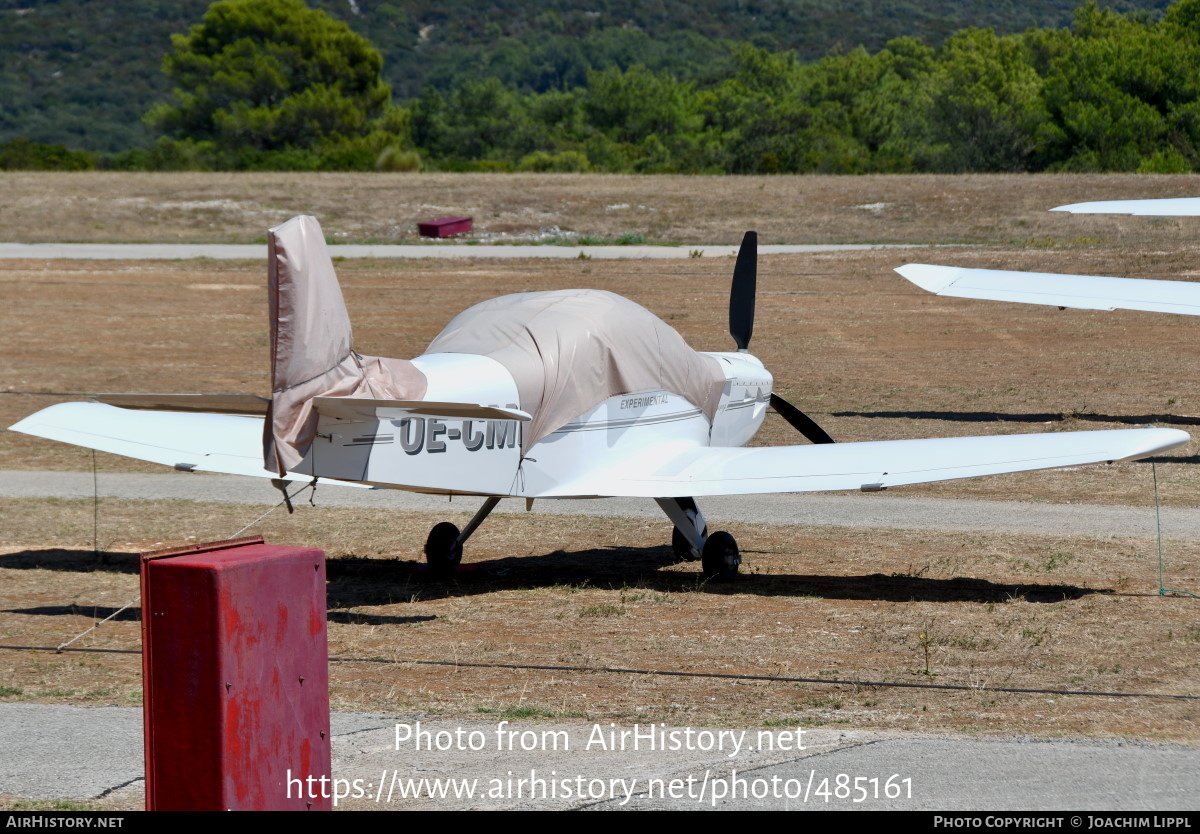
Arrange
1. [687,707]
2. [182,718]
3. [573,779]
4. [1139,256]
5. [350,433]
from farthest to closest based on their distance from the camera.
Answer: [1139,256] < [350,433] < [687,707] < [573,779] < [182,718]

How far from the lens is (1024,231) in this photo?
44625 mm

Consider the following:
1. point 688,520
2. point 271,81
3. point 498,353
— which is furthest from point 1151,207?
point 271,81

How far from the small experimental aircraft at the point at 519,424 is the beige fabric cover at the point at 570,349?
0.5 inches

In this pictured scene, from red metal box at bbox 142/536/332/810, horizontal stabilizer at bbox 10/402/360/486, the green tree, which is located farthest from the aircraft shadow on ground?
the green tree

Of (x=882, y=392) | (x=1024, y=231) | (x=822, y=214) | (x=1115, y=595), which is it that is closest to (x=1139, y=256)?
(x=1024, y=231)

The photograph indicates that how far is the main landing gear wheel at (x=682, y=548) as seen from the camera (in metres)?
12.5

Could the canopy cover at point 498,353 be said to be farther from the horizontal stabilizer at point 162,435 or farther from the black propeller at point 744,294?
the horizontal stabilizer at point 162,435

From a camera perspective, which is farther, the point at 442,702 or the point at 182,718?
the point at 442,702

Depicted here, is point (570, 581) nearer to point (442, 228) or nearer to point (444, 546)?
point (444, 546)

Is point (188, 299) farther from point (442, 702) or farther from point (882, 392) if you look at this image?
point (442, 702)

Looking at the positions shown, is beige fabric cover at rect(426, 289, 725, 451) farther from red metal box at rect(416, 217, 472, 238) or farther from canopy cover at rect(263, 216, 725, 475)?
red metal box at rect(416, 217, 472, 238)

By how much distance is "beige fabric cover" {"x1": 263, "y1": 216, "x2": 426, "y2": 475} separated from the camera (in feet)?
28.9

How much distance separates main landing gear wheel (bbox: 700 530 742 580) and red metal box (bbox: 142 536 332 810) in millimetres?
6379
